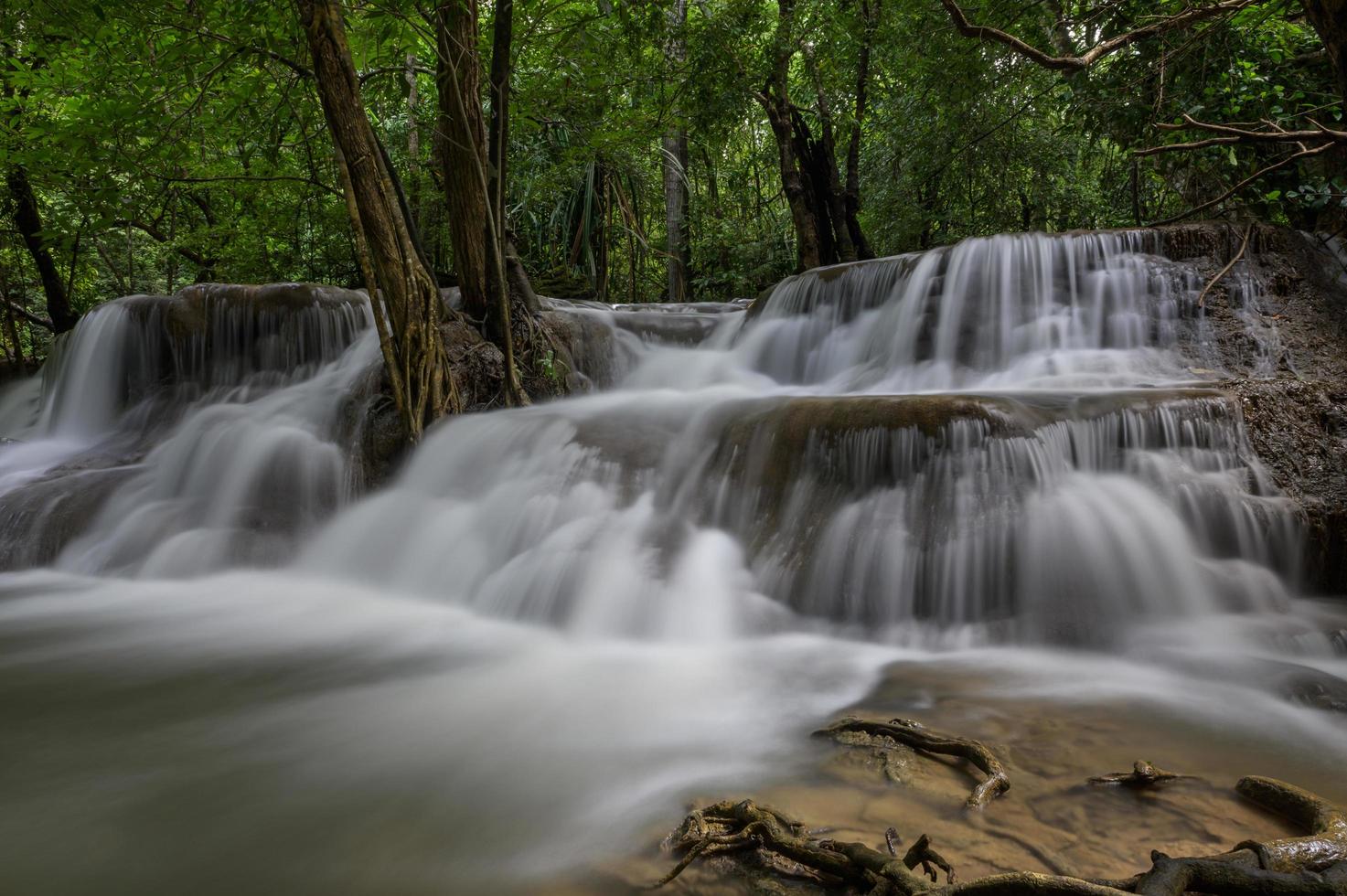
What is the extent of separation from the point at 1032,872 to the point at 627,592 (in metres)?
2.60

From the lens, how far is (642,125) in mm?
7918

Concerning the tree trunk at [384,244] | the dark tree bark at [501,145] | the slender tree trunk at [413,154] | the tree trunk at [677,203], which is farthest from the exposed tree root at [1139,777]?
the tree trunk at [677,203]

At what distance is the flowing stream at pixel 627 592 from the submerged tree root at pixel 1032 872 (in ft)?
0.68

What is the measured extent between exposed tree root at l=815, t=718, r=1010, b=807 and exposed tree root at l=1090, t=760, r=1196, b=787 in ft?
0.78

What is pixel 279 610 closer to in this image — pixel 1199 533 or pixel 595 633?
pixel 595 633

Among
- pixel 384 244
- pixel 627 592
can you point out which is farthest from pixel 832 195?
pixel 627 592

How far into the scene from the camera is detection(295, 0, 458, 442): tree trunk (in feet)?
16.6

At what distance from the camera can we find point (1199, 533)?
3.45m

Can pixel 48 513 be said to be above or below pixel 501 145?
below

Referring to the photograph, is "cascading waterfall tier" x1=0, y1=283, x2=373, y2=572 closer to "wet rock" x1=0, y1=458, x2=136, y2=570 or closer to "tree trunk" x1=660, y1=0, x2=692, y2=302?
"wet rock" x1=0, y1=458, x2=136, y2=570

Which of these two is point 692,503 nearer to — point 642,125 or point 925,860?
point 925,860

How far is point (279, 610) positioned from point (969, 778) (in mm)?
3608

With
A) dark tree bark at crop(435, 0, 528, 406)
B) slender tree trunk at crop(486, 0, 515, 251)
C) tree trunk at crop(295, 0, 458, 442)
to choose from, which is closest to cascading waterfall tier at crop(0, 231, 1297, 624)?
tree trunk at crop(295, 0, 458, 442)

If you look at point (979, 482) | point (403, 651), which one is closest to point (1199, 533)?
point (979, 482)
